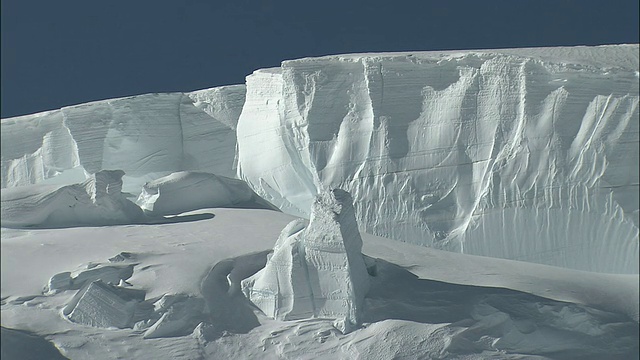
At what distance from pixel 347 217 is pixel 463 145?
2.22m

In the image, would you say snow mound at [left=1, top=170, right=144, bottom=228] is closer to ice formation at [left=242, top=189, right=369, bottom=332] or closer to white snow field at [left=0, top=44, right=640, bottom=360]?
white snow field at [left=0, top=44, right=640, bottom=360]

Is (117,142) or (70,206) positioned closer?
(70,206)

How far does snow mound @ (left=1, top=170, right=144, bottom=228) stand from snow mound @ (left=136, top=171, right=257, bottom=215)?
0.42m

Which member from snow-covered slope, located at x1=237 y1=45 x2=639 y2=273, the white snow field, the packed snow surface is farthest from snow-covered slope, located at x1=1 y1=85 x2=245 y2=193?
the packed snow surface

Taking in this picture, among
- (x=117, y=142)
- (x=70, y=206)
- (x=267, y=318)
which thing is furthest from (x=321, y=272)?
(x=117, y=142)

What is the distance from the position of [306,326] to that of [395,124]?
3.23 m

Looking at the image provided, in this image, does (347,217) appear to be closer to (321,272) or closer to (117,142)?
Result: (321,272)

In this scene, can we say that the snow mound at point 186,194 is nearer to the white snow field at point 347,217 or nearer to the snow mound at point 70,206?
the white snow field at point 347,217

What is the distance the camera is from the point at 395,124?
14.1 metres

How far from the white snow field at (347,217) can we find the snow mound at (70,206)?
0.02 m

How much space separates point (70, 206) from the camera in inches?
567

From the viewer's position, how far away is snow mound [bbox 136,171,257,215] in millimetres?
14797

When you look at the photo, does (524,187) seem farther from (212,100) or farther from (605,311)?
(212,100)

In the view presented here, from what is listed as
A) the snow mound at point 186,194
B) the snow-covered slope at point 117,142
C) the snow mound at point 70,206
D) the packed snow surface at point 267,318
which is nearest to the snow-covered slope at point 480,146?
the packed snow surface at point 267,318
